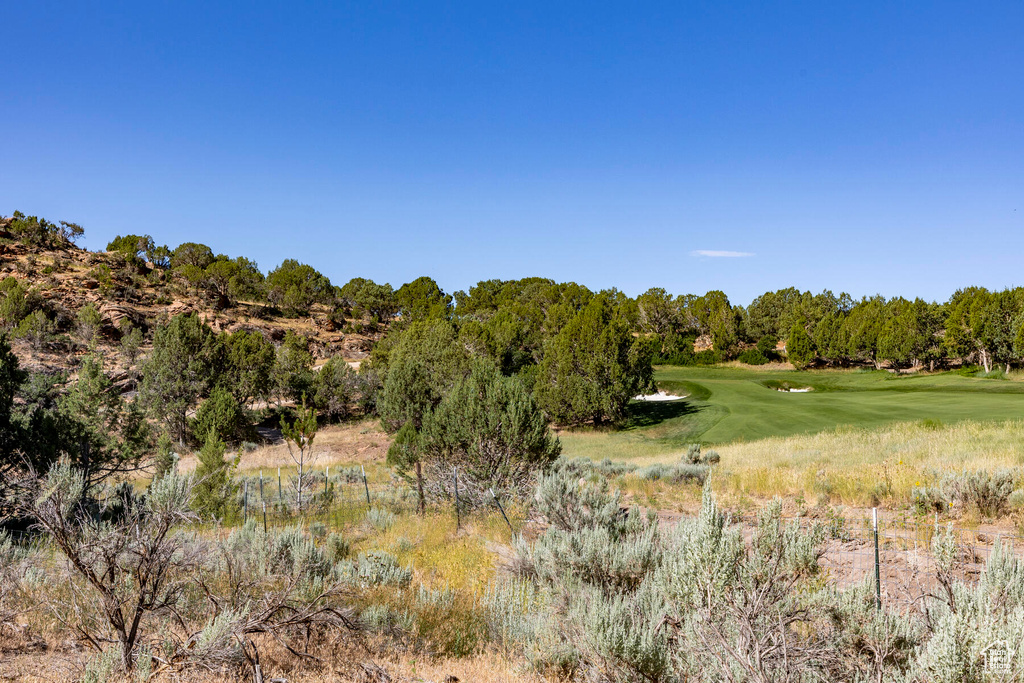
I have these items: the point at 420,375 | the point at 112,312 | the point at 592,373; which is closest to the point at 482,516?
the point at 420,375

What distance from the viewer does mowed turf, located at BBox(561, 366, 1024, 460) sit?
955 inches

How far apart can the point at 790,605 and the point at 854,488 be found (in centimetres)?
927

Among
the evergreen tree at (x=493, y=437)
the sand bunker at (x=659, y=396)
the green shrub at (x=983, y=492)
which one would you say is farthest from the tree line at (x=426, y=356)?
the green shrub at (x=983, y=492)

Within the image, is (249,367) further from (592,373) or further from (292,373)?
(592,373)

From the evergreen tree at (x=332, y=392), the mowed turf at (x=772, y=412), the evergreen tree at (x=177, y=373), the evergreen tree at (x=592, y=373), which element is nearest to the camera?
the mowed turf at (x=772, y=412)

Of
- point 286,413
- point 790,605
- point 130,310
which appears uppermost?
point 130,310

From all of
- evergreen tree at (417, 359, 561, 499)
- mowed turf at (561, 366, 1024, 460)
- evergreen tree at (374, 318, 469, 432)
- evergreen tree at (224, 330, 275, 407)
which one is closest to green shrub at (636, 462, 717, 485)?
evergreen tree at (417, 359, 561, 499)

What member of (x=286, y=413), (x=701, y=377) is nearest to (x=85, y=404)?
(x=286, y=413)

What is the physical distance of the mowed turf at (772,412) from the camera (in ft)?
79.6

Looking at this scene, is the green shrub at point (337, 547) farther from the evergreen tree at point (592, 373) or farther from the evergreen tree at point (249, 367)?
the evergreen tree at point (249, 367)

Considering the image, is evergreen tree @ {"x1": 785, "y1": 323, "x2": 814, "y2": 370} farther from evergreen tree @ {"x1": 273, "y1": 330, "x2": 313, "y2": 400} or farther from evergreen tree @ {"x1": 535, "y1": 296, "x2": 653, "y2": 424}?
evergreen tree @ {"x1": 273, "y1": 330, "x2": 313, "y2": 400}

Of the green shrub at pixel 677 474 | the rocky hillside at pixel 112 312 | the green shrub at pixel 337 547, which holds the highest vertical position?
the rocky hillside at pixel 112 312

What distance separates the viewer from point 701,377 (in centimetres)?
5797

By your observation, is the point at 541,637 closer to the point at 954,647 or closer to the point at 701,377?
the point at 954,647
